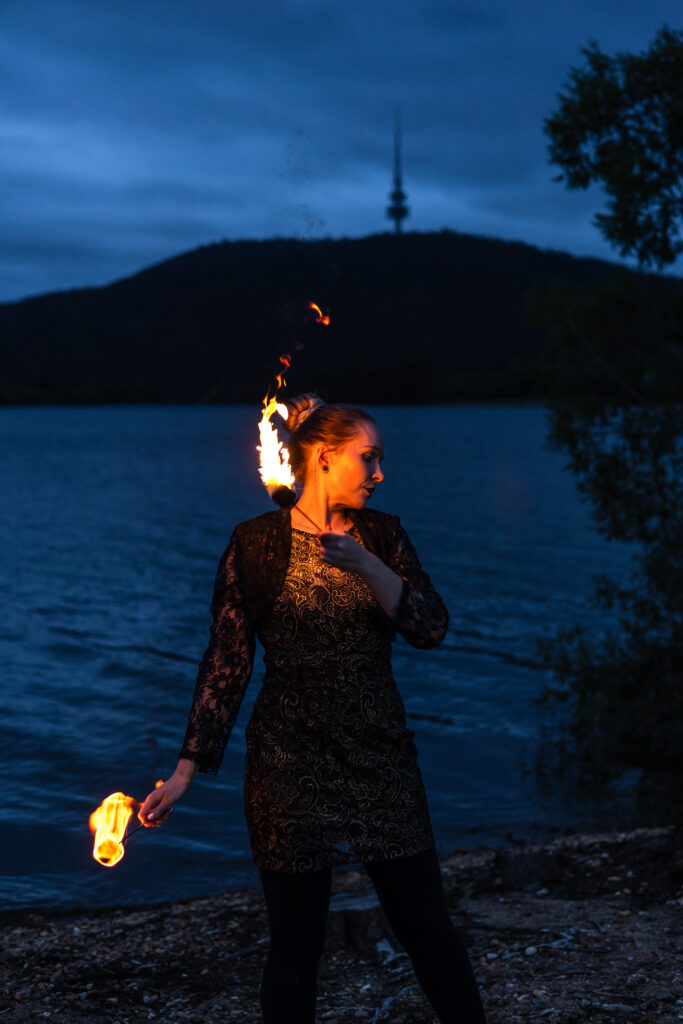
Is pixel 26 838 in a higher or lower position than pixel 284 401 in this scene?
lower

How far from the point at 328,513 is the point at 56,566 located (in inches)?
1099

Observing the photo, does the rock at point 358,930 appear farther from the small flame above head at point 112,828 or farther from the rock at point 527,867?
the small flame above head at point 112,828

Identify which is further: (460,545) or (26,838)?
(460,545)

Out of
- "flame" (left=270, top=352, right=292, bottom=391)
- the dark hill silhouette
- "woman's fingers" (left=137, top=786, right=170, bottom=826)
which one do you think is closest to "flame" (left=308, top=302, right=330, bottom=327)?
"flame" (left=270, top=352, right=292, bottom=391)

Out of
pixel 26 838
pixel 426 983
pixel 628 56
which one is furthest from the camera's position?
pixel 628 56

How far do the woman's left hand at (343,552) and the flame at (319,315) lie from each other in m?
1.35

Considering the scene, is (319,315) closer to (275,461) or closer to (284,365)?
(284,365)

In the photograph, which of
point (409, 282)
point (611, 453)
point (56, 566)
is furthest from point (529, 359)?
point (409, 282)

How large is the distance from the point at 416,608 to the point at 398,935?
45.3 inches

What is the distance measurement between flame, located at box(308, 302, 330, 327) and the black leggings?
87.7 inches

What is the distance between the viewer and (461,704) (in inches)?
618

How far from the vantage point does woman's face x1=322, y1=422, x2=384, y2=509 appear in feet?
12.1

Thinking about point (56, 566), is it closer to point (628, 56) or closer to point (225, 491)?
point (628, 56)

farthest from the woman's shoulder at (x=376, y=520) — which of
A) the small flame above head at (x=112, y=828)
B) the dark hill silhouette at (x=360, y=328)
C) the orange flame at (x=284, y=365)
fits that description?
the dark hill silhouette at (x=360, y=328)
